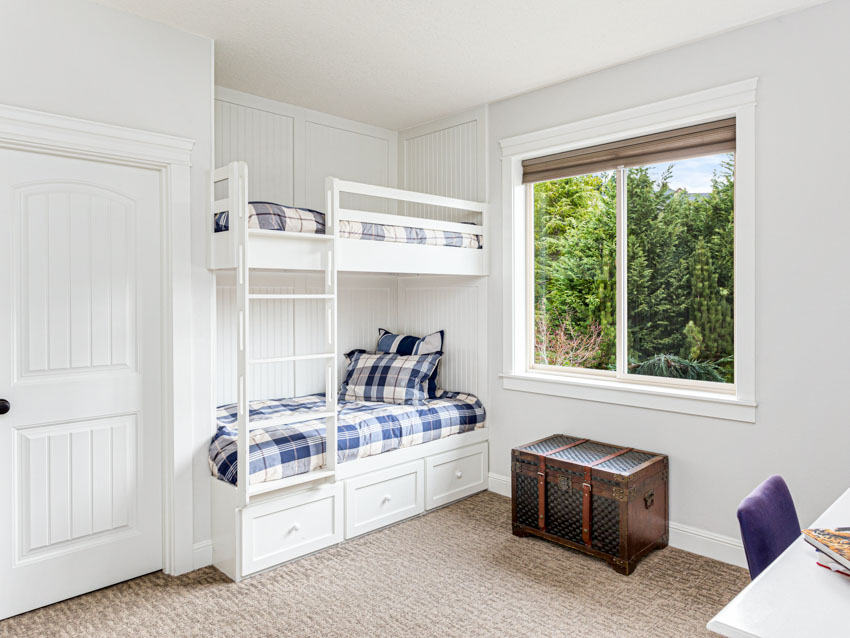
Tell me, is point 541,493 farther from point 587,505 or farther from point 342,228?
point 342,228

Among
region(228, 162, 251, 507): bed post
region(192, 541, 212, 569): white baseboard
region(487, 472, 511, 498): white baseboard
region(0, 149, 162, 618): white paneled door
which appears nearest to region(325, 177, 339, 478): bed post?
region(228, 162, 251, 507): bed post

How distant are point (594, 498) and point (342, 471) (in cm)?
133

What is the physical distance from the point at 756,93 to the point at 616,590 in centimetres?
245

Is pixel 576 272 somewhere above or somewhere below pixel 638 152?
below

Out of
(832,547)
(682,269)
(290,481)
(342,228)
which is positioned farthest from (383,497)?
(832,547)

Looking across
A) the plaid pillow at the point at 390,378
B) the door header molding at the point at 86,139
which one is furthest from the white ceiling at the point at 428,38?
the plaid pillow at the point at 390,378

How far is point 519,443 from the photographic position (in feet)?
12.1

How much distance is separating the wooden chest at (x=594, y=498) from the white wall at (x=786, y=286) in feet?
0.64

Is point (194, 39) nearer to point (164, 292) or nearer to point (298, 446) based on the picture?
point (164, 292)

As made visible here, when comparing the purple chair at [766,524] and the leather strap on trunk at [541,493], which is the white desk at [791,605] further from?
the leather strap on trunk at [541,493]

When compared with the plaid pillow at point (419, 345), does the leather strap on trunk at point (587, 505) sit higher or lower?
lower

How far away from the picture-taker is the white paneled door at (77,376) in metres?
2.34

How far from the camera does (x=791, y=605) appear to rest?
1134 mm

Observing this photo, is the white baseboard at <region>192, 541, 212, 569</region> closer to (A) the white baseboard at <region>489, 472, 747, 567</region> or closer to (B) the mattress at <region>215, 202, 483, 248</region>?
(B) the mattress at <region>215, 202, 483, 248</region>
